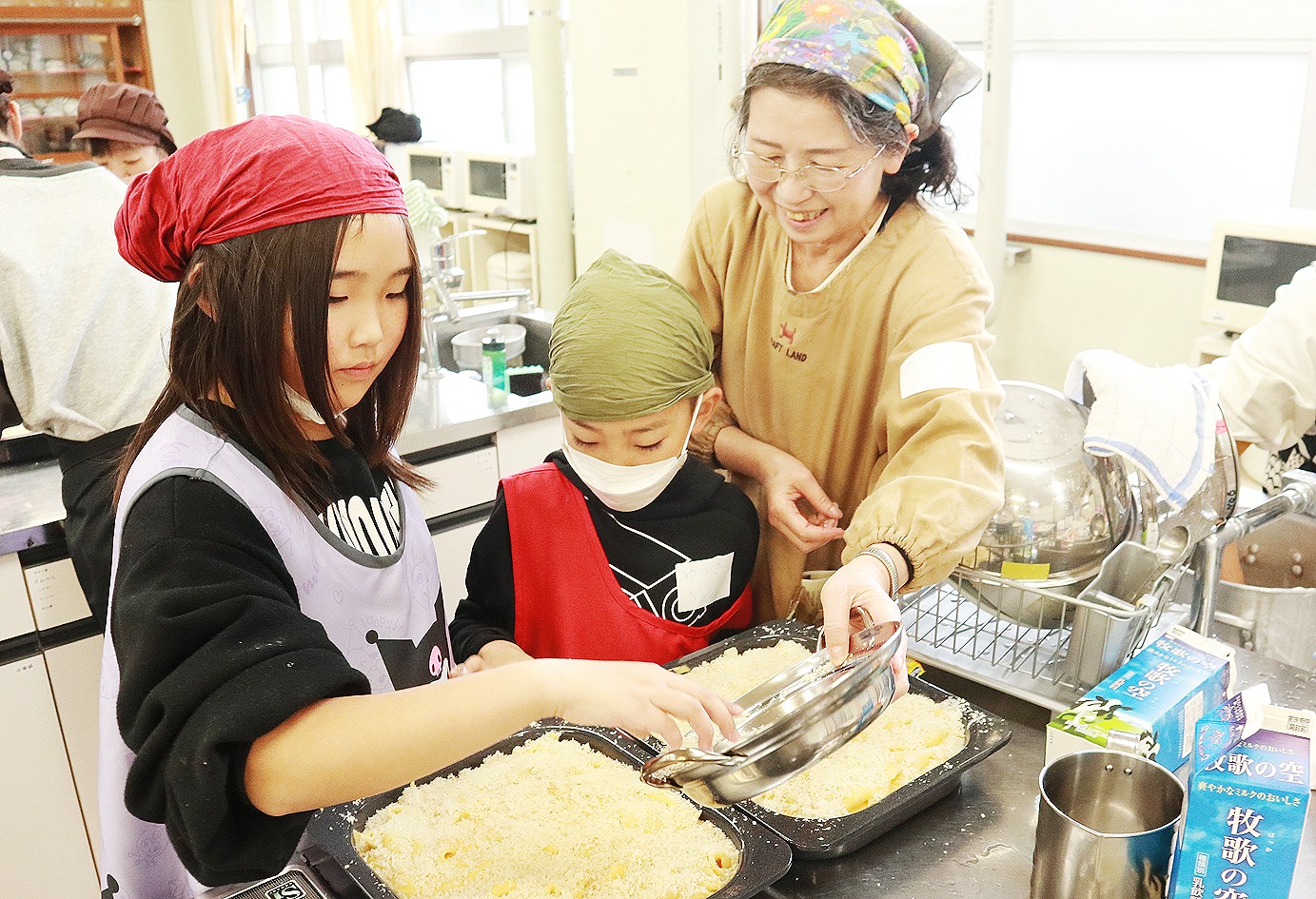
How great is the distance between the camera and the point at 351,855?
2.95 ft

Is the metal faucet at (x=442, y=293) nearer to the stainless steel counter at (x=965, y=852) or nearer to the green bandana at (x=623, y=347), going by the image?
the green bandana at (x=623, y=347)

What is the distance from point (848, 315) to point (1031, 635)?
1.44 feet

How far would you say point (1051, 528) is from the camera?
3.58ft

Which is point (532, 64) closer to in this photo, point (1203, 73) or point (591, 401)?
point (1203, 73)

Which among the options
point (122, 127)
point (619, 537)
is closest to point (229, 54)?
point (122, 127)

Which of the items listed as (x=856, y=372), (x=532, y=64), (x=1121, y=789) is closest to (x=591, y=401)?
(x=856, y=372)

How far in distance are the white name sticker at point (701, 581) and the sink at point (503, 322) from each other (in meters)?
1.70

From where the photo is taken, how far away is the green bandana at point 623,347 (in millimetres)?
1182

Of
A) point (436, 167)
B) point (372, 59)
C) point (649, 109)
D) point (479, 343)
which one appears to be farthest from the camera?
point (372, 59)

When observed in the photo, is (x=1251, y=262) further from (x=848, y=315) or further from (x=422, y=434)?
(x=422, y=434)

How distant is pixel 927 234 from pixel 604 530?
0.55 meters

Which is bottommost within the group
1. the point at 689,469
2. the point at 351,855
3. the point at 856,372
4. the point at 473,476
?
the point at 473,476

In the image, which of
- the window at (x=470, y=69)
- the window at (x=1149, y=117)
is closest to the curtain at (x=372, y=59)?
the window at (x=470, y=69)

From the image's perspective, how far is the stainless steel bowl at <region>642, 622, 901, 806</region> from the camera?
766 millimetres
